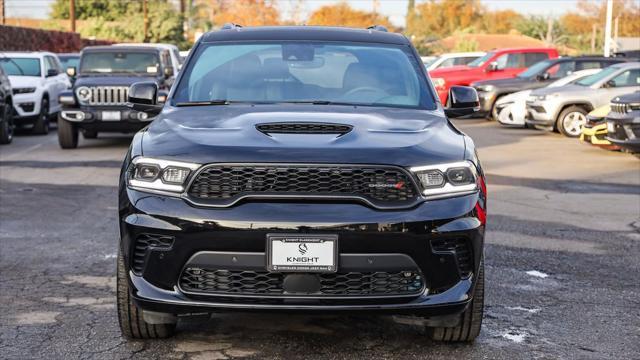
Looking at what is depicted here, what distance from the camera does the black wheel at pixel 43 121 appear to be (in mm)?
19906

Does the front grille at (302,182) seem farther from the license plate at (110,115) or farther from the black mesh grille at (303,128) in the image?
the license plate at (110,115)

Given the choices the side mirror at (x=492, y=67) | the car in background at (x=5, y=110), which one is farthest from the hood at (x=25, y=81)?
the side mirror at (x=492, y=67)

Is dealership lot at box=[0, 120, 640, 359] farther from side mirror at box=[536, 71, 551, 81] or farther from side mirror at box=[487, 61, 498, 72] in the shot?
side mirror at box=[487, 61, 498, 72]

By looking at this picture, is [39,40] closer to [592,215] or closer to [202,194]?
[592,215]

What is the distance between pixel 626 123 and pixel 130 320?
11.1 meters

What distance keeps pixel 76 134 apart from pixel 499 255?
10725mm

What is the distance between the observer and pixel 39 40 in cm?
3828

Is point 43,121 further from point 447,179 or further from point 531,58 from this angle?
point 447,179

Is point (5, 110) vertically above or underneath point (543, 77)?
above

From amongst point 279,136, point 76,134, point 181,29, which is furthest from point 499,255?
point 181,29

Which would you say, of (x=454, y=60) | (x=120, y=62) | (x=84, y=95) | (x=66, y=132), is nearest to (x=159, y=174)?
(x=84, y=95)

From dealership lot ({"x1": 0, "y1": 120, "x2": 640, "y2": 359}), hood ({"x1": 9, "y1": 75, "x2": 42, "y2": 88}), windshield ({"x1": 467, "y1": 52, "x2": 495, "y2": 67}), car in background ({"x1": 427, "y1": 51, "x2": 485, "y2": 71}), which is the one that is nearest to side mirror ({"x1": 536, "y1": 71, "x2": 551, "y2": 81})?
windshield ({"x1": 467, "y1": 52, "x2": 495, "y2": 67})

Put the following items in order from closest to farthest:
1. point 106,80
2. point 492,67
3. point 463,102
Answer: point 463,102
point 106,80
point 492,67

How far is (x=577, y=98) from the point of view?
20.0 meters
